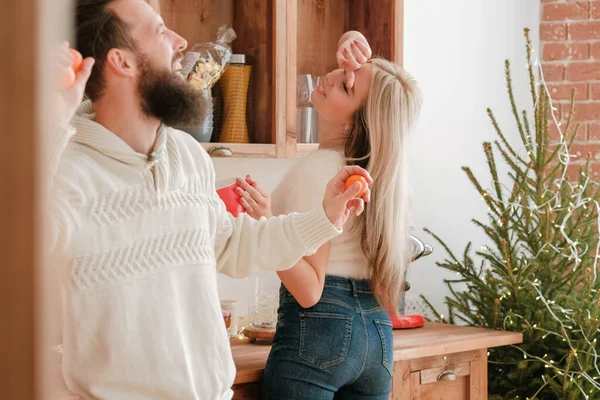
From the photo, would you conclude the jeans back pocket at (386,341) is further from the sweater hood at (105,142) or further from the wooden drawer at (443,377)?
the sweater hood at (105,142)

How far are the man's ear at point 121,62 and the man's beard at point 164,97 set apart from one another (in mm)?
16

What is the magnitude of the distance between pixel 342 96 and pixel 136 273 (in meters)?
0.99

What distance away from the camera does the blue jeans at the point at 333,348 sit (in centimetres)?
201

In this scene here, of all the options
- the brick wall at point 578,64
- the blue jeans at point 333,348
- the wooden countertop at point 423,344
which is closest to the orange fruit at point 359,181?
the blue jeans at point 333,348

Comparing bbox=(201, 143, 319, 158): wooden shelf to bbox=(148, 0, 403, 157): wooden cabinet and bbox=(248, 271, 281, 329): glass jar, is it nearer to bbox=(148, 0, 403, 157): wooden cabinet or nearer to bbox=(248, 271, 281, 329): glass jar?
bbox=(148, 0, 403, 157): wooden cabinet

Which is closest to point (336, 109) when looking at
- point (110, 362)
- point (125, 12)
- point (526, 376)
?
point (125, 12)

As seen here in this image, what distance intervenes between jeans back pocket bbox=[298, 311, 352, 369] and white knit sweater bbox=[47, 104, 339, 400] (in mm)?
609

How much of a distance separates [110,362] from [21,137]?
45.1 inches

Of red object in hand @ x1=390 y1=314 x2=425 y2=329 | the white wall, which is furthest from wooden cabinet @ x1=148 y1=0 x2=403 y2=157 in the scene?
the white wall

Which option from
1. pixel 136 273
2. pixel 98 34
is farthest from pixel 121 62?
pixel 136 273

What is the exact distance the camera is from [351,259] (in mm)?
2109

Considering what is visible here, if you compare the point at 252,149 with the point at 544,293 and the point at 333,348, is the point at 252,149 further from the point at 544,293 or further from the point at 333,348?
the point at 544,293

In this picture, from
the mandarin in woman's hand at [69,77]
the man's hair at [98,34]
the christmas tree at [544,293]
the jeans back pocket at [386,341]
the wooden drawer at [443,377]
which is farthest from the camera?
the christmas tree at [544,293]

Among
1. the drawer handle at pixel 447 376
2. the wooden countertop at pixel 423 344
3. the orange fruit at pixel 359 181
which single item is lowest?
the drawer handle at pixel 447 376
